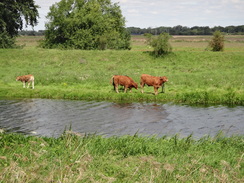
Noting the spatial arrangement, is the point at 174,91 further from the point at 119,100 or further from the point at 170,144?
the point at 170,144

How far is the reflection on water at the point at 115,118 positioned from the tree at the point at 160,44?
26.4 m

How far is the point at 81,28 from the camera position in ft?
211

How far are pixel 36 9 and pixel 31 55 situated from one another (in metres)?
7.22

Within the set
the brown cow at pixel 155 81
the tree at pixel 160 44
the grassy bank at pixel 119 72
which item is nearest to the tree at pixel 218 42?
the grassy bank at pixel 119 72

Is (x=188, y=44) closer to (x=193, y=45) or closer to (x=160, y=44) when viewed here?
(x=193, y=45)

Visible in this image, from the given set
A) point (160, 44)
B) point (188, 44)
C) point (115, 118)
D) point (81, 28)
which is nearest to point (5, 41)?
point (81, 28)

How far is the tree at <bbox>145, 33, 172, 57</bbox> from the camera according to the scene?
1957 inches

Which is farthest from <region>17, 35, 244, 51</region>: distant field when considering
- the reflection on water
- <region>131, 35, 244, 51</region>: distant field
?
the reflection on water

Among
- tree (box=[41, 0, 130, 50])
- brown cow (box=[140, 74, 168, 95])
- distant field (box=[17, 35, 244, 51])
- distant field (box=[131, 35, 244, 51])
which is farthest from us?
distant field (box=[17, 35, 244, 51])

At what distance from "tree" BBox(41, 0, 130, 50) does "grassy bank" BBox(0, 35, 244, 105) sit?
10712 mm

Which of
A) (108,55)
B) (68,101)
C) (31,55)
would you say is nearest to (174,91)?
(68,101)

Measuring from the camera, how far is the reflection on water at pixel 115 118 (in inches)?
671

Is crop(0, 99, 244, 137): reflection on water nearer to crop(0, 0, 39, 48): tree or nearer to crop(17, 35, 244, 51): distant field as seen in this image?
crop(0, 0, 39, 48): tree

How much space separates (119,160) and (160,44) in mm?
40673
